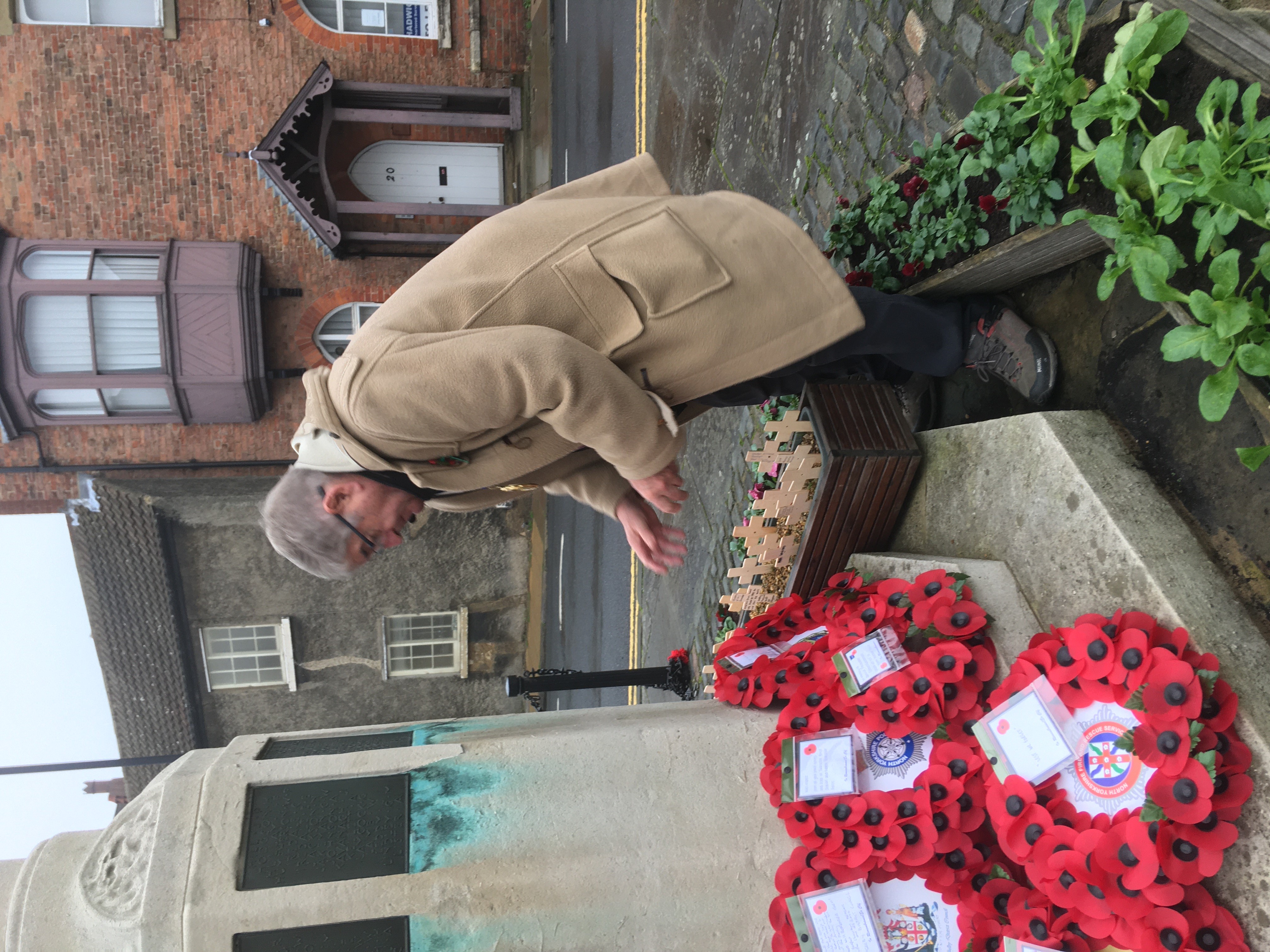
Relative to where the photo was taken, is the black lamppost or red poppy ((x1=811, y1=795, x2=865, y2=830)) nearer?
red poppy ((x1=811, y1=795, x2=865, y2=830))

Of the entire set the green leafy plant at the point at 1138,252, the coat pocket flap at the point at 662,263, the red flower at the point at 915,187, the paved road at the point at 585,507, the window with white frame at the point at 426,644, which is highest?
the green leafy plant at the point at 1138,252

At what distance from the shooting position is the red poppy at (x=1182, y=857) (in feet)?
5.45

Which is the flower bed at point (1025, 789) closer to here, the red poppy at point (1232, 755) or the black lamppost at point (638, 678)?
the red poppy at point (1232, 755)

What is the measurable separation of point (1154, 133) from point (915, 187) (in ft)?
3.23

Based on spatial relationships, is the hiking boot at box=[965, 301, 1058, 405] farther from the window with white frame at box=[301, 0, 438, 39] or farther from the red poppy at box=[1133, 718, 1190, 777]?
the window with white frame at box=[301, 0, 438, 39]

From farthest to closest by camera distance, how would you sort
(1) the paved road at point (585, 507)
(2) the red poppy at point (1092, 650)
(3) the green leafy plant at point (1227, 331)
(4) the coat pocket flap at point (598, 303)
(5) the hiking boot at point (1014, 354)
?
(1) the paved road at point (585, 507), (5) the hiking boot at point (1014, 354), (4) the coat pocket flap at point (598, 303), (2) the red poppy at point (1092, 650), (3) the green leafy plant at point (1227, 331)

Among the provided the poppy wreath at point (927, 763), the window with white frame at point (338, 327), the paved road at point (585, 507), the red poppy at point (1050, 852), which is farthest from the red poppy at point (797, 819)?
the window with white frame at point (338, 327)

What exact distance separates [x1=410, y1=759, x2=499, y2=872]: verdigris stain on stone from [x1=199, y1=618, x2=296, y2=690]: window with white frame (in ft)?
22.7

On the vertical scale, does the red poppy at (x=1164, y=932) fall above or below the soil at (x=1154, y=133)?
below

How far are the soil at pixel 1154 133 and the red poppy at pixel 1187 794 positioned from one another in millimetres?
1097

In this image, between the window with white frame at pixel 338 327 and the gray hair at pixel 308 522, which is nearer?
the gray hair at pixel 308 522

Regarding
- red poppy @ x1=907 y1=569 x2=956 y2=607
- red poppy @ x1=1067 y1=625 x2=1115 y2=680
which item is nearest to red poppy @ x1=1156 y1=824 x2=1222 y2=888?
red poppy @ x1=1067 y1=625 x2=1115 y2=680

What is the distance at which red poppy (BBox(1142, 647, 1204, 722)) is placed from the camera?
1.69 meters

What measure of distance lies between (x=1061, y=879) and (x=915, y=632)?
788mm
